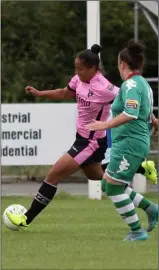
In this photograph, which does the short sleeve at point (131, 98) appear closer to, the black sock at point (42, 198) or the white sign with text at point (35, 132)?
the black sock at point (42, 198)

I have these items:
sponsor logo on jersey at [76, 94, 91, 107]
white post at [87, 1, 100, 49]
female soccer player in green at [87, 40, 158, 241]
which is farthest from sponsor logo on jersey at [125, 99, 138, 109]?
white post at [87, 1, 100, 49]

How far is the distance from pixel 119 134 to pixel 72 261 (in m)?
1.72

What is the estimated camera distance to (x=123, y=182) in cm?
920

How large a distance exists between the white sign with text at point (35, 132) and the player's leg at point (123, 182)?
24.5 feet

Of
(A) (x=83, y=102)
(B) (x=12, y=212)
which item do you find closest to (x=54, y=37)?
(A) (x=83, y=102)

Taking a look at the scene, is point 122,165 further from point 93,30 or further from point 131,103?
point 93,30

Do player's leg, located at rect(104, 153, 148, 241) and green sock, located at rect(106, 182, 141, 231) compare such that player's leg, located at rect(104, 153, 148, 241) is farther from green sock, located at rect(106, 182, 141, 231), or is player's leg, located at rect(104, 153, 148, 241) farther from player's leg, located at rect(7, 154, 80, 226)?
player's leg, located at rect(7, 154, 80, 226)

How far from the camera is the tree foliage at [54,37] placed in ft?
83.4

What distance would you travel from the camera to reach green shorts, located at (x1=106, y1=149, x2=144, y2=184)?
912cm

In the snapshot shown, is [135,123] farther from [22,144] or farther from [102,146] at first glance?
[22,144]

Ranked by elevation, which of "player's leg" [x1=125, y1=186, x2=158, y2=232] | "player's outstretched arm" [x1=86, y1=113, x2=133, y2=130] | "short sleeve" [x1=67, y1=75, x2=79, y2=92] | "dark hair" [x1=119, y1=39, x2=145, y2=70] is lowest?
"player's leg" [x1=125, y1=186, x2=158, y2=232]

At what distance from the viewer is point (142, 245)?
8.86 meters

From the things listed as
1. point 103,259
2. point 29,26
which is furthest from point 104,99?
point 29,26

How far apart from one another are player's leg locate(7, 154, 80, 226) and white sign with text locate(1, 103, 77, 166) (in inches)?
250
